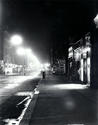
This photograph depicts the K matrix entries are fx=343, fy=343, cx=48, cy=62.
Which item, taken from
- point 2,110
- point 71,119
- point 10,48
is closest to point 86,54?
point 2,110

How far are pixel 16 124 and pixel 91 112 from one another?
173 inches

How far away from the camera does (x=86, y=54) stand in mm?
42375

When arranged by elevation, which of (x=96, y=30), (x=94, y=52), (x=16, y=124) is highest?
(x=96, y=30)

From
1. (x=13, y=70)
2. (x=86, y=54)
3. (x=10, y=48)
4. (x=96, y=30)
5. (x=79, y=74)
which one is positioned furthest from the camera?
(x=10, y=48)

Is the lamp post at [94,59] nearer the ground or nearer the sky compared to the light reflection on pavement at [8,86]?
nearer the sky

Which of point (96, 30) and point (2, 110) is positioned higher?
point (96, 30)

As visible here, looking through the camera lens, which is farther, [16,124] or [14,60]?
[14,60]

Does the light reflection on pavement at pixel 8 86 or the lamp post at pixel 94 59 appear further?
the lamp post at pixel 94 59

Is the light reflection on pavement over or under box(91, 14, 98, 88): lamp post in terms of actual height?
under

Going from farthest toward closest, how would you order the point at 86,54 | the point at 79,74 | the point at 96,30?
the point at 79,74, the point at 86,54, the point at 96,30

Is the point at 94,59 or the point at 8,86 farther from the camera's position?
the point at 8,86

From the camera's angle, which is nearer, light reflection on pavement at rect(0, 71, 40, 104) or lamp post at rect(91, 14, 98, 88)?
light reflection on pavement at rect(0, 71, 40, 104)

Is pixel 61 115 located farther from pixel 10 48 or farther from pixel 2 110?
pixel 10 48

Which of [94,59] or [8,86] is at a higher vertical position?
[94,59]
